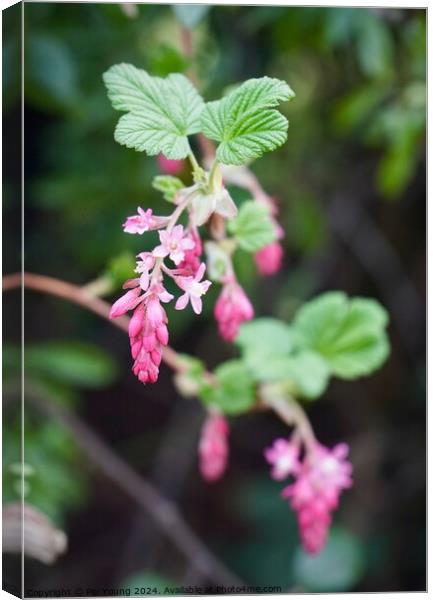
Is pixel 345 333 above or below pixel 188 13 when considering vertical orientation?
below

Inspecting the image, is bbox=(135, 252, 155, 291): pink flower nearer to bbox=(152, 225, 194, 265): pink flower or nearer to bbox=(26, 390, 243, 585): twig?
bbox=(152, 225, 194, 265): pink flower

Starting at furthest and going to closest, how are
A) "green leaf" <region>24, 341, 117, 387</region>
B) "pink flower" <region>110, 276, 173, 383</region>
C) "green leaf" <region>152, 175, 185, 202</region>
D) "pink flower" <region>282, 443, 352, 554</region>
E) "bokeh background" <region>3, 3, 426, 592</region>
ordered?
"green leaf" <region>24, 341, 117, 387</region> < "bokeh background" <region>3, 3, 426, 592</region> < "pink flower" <region>282, 443, 352, 554</region> < "green leaf" <region>152, 175, 185, 202</region> < "pink flower" <region>110, 276, 173, 383</region>

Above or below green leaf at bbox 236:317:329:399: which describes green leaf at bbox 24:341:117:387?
above

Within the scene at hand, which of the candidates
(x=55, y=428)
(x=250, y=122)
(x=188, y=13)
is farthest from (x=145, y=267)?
(x=55, y=428)

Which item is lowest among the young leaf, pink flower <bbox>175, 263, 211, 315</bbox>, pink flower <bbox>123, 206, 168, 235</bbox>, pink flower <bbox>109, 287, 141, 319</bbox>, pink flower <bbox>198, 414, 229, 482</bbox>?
pink flower <bbox>109, 287, 141, 319</bbox>

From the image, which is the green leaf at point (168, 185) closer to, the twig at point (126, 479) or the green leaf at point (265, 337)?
the green leaf at point (265, 337)

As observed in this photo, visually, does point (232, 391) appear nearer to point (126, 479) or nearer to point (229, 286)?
point (229, 286)

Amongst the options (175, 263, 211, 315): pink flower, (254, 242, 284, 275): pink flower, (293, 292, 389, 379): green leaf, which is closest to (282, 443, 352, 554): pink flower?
(293, 292, 389, 379): green leaf
